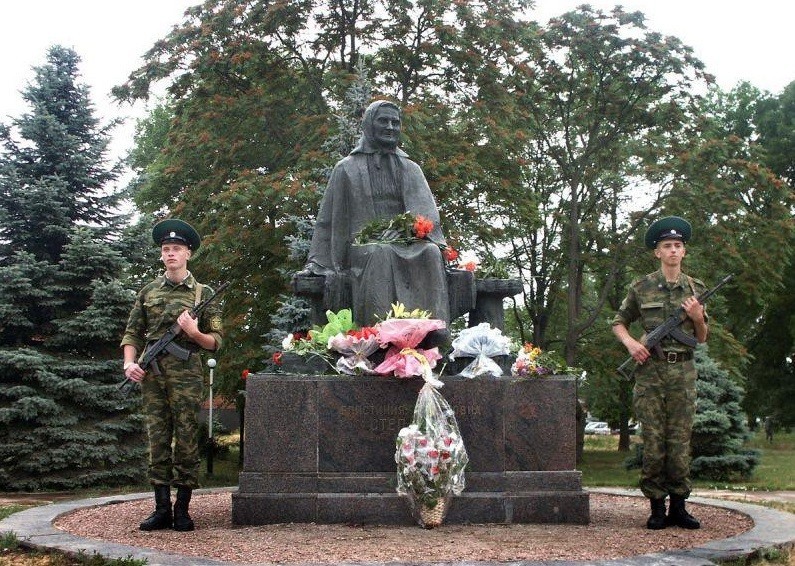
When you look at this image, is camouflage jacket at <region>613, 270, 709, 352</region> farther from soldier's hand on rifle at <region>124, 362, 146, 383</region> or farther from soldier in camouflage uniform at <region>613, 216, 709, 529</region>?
soldier's hand on rifle at <region>124, 362, 146, 383</region>

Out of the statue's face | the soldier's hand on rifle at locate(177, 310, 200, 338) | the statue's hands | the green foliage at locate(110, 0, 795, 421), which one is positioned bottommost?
the soldier's hand on rifle at locate(177, 310, 200, 338)

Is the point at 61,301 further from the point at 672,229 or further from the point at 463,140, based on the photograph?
the point at 672,229

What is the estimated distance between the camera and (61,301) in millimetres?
14477

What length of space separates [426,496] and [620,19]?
17.3m

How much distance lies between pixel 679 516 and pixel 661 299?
5.37ft

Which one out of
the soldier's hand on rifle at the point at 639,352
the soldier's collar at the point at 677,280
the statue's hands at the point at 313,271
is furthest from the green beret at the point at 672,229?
the statue's hands at the point at 313,271

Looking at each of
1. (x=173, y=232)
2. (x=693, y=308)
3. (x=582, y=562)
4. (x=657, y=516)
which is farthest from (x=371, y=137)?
(x=582, y=562)

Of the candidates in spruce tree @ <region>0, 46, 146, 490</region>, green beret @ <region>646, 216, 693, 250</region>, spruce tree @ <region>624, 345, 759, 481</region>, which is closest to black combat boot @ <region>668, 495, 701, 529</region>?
green beret @ <region>646, 216, 693, 250</region>

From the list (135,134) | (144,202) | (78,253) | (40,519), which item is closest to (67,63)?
(78,253)

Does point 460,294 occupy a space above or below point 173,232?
below

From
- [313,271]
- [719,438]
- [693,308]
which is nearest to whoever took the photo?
[693,308]

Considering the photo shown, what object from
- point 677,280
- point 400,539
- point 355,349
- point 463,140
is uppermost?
point 463,140

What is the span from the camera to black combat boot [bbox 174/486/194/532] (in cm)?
705

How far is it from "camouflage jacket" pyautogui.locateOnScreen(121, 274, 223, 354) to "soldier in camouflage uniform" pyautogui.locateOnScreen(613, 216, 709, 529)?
10.3ft
